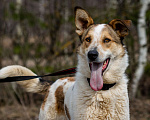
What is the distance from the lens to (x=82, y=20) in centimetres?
350

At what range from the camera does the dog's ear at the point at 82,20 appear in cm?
335

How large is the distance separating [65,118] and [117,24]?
1820 millimetres

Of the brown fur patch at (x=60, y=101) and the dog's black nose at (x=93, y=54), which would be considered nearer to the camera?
the dog's black nose at (x=93, y=54)

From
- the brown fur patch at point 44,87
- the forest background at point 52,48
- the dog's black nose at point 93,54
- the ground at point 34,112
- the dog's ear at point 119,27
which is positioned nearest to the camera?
the dog's black nose at point 93,54

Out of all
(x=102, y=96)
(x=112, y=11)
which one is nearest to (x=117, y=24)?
(x=102, y=96)

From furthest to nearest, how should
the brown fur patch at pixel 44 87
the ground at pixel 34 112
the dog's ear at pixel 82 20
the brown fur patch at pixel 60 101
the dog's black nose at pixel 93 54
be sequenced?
1. the ground at pixel 34 112
2. the brown fur patch at pixel 44 87
3. the brown fur patch at pixel 60 101
4. the dog's ear at pixel 82 20
5. the dog's black nose at pixel 93 54

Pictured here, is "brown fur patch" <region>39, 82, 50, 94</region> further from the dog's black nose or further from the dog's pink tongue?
the dog's black nose

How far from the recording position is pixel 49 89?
13.4 feet

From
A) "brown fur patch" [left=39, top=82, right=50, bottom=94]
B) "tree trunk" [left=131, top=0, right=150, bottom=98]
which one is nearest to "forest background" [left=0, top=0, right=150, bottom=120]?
"tree trunk" [left=131, top=0, right=150, bottom=98]

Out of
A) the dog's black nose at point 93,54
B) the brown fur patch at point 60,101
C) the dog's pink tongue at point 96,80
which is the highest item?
the dog's black nose at point 93,54

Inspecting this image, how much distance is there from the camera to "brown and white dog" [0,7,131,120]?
301cm

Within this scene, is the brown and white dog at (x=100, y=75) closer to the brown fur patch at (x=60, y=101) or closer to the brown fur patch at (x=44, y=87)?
the brown fur patch at (x=60, y=101)

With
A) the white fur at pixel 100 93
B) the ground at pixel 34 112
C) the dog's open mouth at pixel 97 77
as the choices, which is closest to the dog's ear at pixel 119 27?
the white fur at pixel 100 93

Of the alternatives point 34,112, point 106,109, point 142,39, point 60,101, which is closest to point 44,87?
point 60,101
